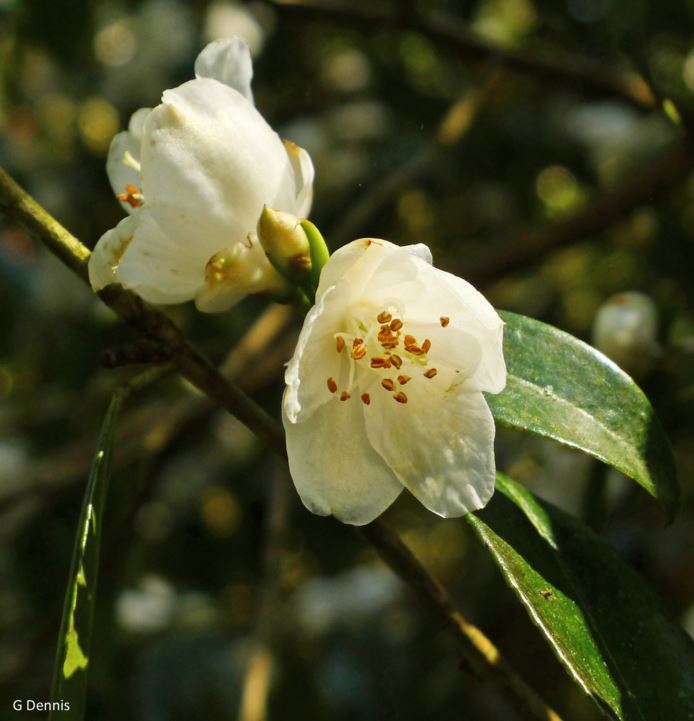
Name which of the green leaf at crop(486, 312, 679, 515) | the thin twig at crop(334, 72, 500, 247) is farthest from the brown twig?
the green leaf at crop(486, 312, 679, 515)

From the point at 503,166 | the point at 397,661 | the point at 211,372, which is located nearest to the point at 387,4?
the point at 503,166

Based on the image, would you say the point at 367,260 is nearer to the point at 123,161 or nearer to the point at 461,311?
the point at 461,311

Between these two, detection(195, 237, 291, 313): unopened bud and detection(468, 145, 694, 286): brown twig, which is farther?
detection(468, 145, 694, 286): brown twig

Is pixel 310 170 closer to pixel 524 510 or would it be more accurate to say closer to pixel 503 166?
pixel 524 510

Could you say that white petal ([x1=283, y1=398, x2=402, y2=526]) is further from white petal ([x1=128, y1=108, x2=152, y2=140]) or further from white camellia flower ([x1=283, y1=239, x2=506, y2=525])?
white petal ([x1=128, y1=108, x2=152, y2=140])

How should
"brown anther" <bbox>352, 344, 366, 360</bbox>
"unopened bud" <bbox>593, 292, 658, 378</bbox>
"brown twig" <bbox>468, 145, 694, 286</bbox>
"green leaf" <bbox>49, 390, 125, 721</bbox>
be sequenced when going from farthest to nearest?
1. "brown twig" <bbox>468, 145, 694, 286</bbox>
2. "unopened bud" <bbox>593, 292, 658, 378</bbox>
3. "brown anther" <bbox>352, 344, 366, 360</bbox>
4. "green leaf" <bbox>49, 390, 125, 721</bbox>

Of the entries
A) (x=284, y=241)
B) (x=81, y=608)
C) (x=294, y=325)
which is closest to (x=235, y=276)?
(x=284, y=241)

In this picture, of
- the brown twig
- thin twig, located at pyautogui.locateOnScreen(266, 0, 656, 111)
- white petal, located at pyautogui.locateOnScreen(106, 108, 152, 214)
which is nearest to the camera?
white petal, located at pyautogui.locateOnScreen(106, 108, 152, 214)
